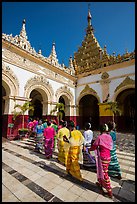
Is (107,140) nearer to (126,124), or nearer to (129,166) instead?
(129,166)

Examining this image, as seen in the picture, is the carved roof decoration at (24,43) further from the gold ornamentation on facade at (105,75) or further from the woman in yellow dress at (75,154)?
the woman in yellow dress at (75,154)

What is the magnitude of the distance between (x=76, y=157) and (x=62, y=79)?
10204mm

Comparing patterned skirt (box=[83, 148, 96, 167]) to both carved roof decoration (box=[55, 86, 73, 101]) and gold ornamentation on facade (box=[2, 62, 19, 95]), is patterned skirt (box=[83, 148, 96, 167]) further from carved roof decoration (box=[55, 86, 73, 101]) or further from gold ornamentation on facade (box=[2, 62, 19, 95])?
carved roof decoration (box=[55, 86, 73, 101])

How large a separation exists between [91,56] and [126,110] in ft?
26.7

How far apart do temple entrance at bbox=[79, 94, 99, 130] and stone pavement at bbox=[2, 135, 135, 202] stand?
10673 millimetres

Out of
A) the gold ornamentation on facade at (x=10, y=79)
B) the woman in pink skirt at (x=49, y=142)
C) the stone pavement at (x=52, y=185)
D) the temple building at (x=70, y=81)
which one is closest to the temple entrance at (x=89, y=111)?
the temple building at (x=70, y=81)

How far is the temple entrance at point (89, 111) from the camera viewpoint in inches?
577

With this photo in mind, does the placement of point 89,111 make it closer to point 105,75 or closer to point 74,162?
point 105,75

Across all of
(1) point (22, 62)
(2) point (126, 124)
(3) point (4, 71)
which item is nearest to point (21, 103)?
(3) point (4, 71)

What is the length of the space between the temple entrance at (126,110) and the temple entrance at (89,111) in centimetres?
330

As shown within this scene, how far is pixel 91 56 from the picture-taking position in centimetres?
1515

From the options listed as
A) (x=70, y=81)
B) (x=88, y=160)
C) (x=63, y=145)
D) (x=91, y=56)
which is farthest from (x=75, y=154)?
(x=91, y=56)

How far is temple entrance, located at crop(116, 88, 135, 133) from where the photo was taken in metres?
12.2

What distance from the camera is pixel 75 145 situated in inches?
122
